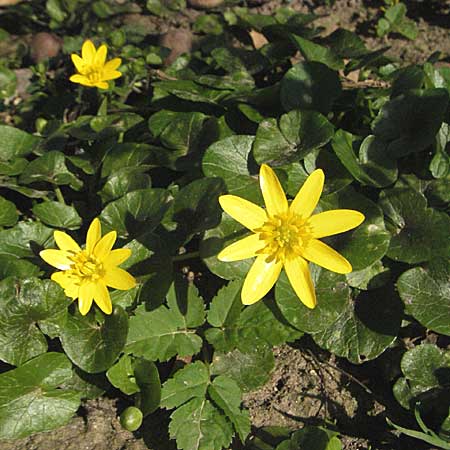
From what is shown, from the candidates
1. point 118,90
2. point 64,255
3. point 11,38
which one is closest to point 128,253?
point 64,255

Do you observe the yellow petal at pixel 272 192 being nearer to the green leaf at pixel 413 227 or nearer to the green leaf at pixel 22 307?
the green leaf at pixel 413 227

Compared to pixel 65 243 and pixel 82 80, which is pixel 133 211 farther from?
pixel 82 80

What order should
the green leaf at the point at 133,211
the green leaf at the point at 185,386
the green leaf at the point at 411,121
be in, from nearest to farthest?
the green leaf at the point at 185,386
the green leaf at the point at 133,211
the green leaf at the point at 411,121

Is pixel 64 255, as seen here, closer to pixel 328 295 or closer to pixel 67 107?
pixel 328 295

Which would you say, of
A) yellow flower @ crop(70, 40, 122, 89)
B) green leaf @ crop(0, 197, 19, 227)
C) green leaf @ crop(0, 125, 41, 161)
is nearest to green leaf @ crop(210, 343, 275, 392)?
green leaf @ crop(0, 197, 19, 227)

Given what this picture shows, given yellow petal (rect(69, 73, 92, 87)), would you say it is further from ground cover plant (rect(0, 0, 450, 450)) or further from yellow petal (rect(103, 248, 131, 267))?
yellow petal (rect(103, 248, 131, 267))

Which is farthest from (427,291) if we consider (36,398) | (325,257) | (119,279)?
(36,398)

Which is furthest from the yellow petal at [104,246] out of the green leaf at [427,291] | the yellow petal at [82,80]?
the yellow petal at [82,80]
